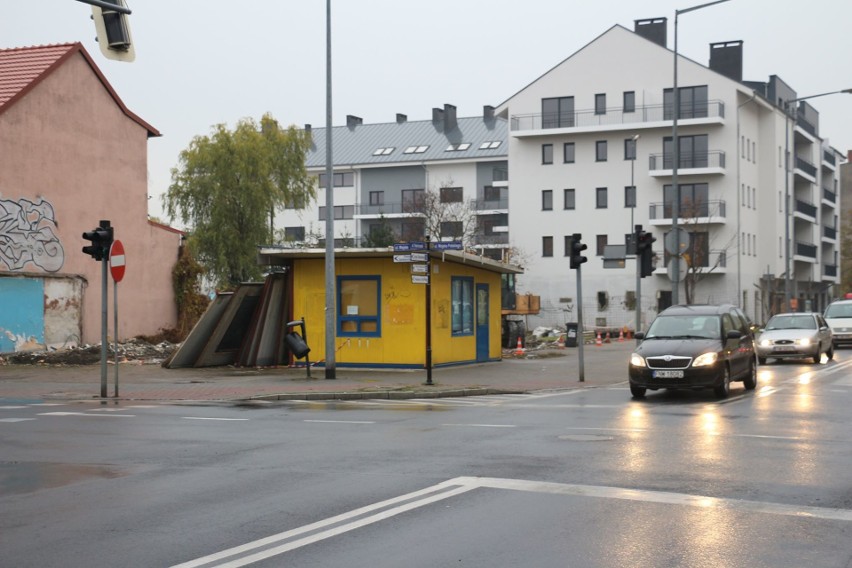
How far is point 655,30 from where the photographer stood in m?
73.2

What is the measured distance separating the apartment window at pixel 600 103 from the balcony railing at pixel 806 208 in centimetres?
1985

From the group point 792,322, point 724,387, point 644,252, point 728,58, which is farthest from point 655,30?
point 724,387

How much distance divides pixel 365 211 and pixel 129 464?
7546 centimetres

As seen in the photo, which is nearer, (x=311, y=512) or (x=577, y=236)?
(x=311, y=512)

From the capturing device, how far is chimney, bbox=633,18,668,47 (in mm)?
72812

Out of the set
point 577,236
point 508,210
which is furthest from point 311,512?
point 508,210

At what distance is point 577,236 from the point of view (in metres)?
24.0

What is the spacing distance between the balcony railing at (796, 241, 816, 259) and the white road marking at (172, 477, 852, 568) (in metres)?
76.4

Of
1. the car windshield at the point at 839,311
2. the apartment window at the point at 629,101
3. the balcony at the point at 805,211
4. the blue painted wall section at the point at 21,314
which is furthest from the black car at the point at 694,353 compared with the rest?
the balcony at the point at 805,211

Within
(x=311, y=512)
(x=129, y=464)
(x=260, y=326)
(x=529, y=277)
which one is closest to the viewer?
(x=311, y=512)

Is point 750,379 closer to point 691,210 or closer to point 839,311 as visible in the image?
point 839,311

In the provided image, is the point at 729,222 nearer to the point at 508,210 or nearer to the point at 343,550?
the point at 508,210

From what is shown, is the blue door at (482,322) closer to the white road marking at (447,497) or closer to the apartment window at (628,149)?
the white road marking at (447,497)

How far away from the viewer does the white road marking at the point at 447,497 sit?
6.82m
